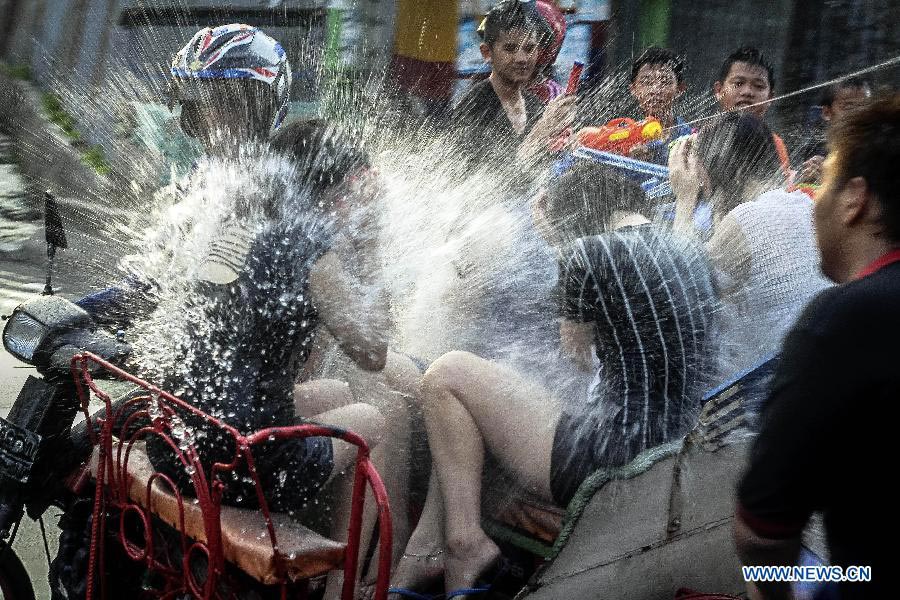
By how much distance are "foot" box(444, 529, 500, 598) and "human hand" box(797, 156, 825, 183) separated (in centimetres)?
160

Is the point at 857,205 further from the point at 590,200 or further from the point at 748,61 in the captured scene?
the point at 748,61

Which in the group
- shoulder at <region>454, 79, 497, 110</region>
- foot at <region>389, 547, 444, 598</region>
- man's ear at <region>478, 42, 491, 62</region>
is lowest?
foot at <region>389, 547, 444, 598</region>

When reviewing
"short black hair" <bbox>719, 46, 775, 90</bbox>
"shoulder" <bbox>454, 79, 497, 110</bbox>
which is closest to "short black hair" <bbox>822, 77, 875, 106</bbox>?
"short black hair" <bbox>719, 46, 775, 90</bbox>

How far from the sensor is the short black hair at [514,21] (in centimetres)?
350

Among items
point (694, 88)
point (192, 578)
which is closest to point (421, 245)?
point (192, 578)

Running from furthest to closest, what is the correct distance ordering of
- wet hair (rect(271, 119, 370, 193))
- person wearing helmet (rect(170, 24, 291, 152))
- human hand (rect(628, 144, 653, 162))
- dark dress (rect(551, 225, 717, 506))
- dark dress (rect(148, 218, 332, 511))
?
human hand (rect(628, 144, 653, 162)), person wearing helmet (rect(170, 24, 291, 152)), wet hair (rect(271, 119, 370, 193)), dark dress (rect(551, 225, 717, 506)), dark dress (rect(148, 218, 332, 511))

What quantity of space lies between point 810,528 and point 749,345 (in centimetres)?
93

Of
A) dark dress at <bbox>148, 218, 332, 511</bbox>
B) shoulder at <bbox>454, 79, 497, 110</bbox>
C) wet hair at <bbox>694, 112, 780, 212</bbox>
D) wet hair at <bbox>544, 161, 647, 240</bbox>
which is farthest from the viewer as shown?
shoulder at <bbox>454, 79, 497, 110</bbox>

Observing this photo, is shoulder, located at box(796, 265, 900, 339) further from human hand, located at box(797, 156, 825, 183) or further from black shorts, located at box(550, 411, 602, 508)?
human hand, located at box(797, 156, 825, 183)

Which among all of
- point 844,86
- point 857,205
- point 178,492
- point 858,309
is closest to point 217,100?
point 178,492

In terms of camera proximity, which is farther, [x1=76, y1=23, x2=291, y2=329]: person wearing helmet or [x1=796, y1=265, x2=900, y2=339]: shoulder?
[x1=76, y1=23, x2=291, y2=329]: person wearing helmet

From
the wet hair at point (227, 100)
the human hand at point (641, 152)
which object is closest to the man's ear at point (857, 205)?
the human hand at point (641, 152)

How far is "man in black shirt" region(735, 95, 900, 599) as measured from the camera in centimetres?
137

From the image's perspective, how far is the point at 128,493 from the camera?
94.5 inches
